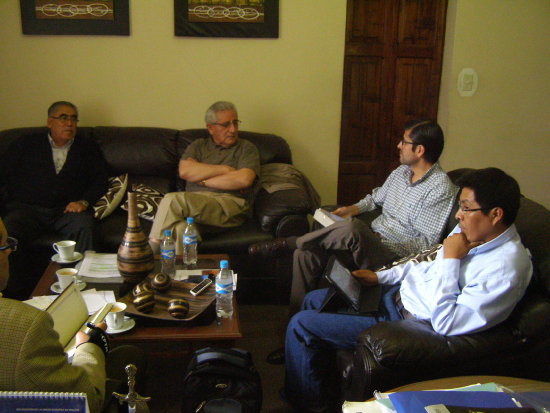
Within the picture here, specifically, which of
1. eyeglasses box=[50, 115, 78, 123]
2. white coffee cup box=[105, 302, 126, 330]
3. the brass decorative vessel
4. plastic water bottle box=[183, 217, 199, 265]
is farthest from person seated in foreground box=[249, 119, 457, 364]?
eyeglasses box=[50, 115, 78, 123]

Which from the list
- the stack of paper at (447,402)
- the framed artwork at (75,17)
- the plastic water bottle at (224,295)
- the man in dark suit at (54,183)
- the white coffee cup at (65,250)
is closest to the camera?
the stack of paper at (447,402)

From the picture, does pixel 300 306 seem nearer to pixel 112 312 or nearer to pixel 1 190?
pixel 112 312

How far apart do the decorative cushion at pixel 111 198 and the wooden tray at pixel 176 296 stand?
1.12 meters

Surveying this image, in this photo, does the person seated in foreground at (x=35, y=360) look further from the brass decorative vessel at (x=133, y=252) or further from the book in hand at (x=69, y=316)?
the brass decorative vessel at (x=133, y=252)

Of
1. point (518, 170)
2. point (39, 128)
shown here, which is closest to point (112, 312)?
point (39, 128)

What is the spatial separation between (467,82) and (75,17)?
2968 millimetres

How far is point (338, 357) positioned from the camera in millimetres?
1907

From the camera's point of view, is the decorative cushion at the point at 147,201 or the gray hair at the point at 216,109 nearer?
the decorative cushion at the point at 147,201

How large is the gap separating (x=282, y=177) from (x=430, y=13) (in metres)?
1.80

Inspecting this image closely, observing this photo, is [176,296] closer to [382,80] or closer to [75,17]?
[75,17]

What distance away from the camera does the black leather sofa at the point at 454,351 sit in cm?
160

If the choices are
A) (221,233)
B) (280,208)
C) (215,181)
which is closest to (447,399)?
(280,208)

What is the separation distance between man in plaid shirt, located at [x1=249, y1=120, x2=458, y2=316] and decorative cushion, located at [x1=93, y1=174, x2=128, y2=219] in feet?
4.32

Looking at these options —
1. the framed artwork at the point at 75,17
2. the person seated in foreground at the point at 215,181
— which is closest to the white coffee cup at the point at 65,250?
the person seated in foreground at the point at 215,181
